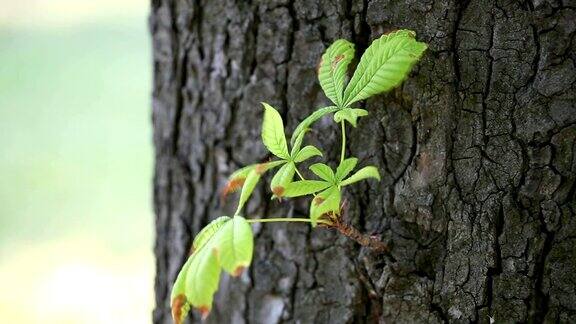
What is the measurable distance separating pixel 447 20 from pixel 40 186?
9.86 feet

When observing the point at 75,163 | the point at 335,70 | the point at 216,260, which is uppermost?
the point at 335,70

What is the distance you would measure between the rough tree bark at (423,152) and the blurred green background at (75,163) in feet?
6.49

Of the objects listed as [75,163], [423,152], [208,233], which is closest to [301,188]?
[208,233]

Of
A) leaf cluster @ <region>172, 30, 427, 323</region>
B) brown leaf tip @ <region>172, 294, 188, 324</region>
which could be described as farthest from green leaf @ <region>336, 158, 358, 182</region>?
brown leaf tip @ <region>172, 294, 188, 324</region>

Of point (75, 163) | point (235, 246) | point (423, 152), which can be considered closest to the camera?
point (235, 246)

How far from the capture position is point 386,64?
1009 mm

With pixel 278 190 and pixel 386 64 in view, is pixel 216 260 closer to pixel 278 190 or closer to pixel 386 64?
pixel 278 190

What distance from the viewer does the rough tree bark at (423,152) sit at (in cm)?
→ 110

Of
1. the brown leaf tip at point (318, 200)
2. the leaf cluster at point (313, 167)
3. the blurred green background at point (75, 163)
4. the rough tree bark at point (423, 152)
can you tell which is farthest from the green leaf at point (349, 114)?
the blurred green background at point (75, 163)

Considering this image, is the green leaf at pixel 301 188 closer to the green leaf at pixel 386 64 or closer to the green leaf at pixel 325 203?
the green leaf at pixel 325 203

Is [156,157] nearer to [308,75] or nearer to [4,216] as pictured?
[308,75]

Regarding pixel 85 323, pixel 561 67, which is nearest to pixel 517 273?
pixel 561 67

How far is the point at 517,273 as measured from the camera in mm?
1132

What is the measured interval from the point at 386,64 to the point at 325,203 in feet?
0.64
